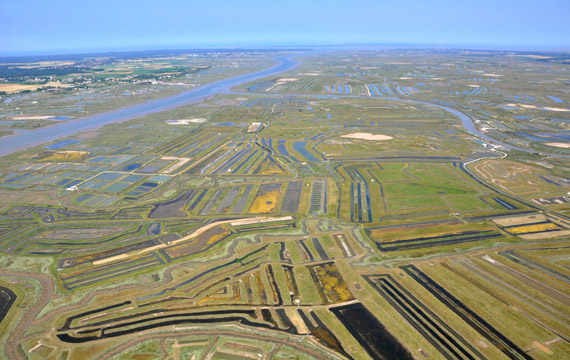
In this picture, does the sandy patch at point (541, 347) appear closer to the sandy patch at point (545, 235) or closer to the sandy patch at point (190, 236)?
the sandy patch at point (545, 235)

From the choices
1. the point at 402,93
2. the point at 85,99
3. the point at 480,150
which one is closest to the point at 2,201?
the point at 480,150

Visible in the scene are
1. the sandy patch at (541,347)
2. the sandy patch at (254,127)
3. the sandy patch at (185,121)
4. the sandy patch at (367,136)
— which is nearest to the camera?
the sandy patch at (541,347)

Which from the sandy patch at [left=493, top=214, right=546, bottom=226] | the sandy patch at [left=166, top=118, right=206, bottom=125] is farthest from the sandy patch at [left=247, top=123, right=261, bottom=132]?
the sandy patch at [left=493, top=214, right=546, bottom=226]

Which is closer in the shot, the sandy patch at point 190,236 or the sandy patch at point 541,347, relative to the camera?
the sandy patch at point 541,347

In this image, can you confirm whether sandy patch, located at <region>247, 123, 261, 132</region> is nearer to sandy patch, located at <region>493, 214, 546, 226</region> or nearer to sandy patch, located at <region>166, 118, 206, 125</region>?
sandy patch, located at <region>166, 118, 206, 125</region>

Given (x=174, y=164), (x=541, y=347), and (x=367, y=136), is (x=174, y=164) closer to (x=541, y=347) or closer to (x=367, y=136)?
(x=367, y=136)

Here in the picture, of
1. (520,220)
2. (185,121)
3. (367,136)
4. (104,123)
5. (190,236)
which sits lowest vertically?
(190,236)

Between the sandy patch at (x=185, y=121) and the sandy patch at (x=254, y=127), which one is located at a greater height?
the sandy patch at (x=185, y=121)

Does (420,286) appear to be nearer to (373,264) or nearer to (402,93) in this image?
(373,264)

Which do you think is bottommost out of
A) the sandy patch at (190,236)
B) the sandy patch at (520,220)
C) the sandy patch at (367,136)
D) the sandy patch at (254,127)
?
the sandy patch at (190,236)

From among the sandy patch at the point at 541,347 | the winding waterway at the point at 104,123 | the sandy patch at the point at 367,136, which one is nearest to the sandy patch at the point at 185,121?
the winding waterway at the point at 104,123

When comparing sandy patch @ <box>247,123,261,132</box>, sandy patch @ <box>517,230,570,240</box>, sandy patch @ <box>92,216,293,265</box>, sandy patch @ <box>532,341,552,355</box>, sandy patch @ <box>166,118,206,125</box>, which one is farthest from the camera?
sandy patch @ <box>166,118,206,125</box>

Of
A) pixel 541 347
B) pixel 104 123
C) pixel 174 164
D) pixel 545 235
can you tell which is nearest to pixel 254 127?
pixel 174 164
